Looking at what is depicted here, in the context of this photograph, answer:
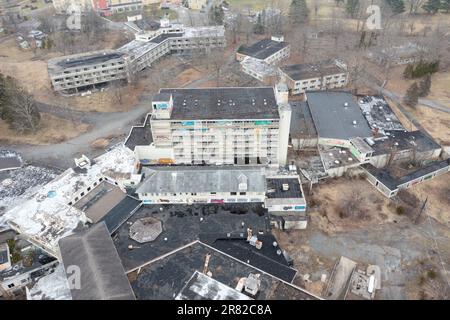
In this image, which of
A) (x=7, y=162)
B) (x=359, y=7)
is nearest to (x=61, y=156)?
(x=7, y=162)

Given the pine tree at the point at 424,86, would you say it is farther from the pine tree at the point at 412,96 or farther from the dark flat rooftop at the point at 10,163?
the dark flat rooftop at the point at 10,163

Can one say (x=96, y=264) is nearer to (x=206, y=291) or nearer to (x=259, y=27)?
(x=206, y=291)

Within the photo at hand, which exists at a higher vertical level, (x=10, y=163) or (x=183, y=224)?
(x=10, y=163)

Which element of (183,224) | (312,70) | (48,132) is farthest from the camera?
(312,70)

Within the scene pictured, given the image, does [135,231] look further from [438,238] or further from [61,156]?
[438,238]

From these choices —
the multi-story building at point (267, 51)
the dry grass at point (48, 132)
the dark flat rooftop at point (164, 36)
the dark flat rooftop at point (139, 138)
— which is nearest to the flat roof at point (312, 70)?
the multi-story building at point (267, 51)

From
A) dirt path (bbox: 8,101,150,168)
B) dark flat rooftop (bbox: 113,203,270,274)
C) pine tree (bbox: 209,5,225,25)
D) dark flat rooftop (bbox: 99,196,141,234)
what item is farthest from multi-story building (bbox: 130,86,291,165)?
pine tree (bbox: 209,5,225,25)

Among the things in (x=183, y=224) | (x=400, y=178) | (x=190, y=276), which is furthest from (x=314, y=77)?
(x=190, y=276)
